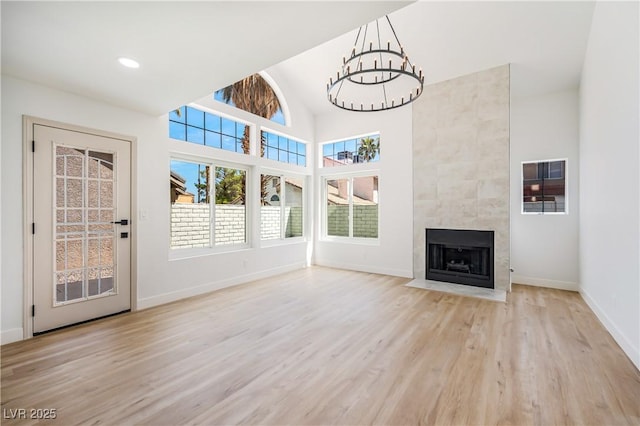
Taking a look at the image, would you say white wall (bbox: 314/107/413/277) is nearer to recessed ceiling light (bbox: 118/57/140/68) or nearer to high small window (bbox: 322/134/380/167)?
high small window (bbox: 322/134/380/167)

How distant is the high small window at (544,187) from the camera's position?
498cm

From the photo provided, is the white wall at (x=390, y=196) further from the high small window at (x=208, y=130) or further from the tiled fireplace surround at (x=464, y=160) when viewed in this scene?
the high small window at (x=208, y=130)

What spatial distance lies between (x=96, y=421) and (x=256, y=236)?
12.3 feet

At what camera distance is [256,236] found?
5430mm

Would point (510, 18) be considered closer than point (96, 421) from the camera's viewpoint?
No

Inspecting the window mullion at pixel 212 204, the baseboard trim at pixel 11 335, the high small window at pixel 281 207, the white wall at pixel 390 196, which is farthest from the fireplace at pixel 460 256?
the baseboard trim at pixel 11 335

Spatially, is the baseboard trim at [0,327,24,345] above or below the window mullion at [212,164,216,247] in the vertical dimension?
below

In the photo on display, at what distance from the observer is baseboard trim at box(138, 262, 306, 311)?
3.92 metres

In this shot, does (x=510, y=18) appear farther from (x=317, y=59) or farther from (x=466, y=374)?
(x=466, y=374)

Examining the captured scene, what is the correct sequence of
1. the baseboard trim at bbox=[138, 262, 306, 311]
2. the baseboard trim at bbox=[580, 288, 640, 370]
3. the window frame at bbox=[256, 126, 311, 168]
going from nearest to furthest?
the baseboard trim at bbox=[580, 288, 640, 370]
the baseboard trim at bbox=[138, 262, 306, 311]
the window frame at bbox=[256, 126, 311, 168]

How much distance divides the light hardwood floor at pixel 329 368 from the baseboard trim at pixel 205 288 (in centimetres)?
18

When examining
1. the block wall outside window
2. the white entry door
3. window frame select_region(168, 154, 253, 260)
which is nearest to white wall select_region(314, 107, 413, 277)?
window frame select_region(168, 154, 253, 260)

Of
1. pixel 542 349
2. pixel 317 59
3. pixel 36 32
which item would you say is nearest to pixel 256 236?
pixel 317 59

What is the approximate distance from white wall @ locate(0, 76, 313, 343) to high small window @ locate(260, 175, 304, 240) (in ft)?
1.45
